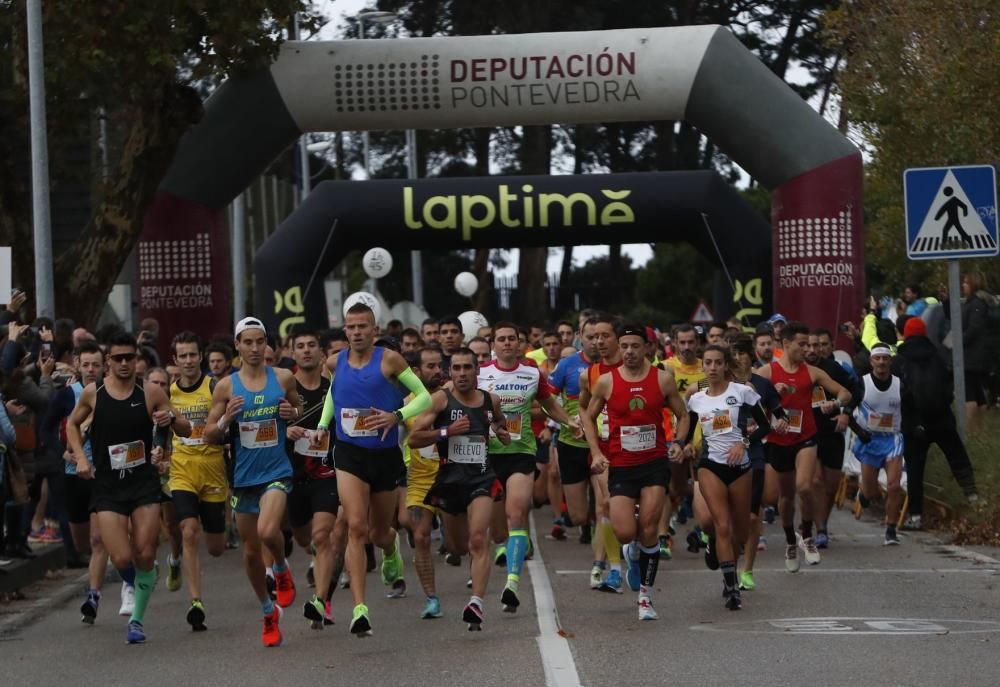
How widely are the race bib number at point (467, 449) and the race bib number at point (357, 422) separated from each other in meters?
0.88

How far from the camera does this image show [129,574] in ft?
43.1

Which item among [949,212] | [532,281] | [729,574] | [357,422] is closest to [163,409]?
[357,422]

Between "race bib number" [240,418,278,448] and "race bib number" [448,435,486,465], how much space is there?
46.8 inches

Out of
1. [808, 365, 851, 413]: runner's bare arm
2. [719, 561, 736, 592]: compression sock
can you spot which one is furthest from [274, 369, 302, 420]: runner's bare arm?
[808, 365, 851, 413]: runner's bare arm

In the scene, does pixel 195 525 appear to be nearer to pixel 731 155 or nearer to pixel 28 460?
pixel 28 460

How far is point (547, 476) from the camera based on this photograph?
65.6 feet

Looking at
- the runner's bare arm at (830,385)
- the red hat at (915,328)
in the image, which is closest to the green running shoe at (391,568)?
the runner's bare arm at (830,385)

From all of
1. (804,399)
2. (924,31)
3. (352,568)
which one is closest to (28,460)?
(352,568)

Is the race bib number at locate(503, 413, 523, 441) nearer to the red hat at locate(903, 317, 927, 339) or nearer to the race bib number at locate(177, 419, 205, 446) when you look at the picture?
the race bib number at locate(177, 419, 205, 446)

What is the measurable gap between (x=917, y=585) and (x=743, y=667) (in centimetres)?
419

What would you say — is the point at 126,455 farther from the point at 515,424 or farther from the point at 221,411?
the point at 515,424

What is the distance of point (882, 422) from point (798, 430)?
192 cm

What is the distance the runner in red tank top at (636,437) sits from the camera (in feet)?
42.5

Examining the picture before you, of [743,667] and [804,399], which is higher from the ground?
[804,399]
